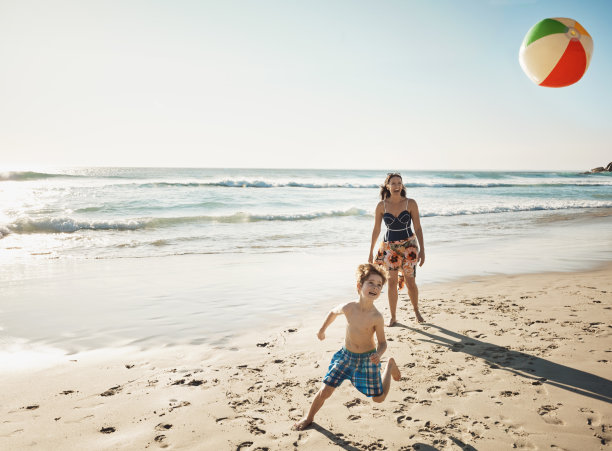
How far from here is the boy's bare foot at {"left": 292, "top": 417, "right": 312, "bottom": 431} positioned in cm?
293

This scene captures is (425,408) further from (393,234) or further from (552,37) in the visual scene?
(552,37)

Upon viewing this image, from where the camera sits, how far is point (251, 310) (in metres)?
5.79

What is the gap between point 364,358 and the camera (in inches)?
117

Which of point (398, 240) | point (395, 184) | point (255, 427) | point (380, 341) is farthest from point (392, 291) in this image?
point (255, 427)

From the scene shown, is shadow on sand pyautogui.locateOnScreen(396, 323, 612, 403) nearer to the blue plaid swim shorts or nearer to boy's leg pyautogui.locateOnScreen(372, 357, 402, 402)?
boy's leg pyautogui.locateOnScreen(372, 357, 402, 402)

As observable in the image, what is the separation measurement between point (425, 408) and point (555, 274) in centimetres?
592

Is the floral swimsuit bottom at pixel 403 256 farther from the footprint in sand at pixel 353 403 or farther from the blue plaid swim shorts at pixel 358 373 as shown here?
the blue plaid swim shorts at pixel 358 373

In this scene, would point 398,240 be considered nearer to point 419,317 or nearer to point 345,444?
point 419,317

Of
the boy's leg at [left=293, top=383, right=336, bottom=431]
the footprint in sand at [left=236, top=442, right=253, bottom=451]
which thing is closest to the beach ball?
the boy's leg at [left=293, top=383, right=336, bottom=431]

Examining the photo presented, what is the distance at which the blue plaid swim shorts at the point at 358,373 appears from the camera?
2895mm

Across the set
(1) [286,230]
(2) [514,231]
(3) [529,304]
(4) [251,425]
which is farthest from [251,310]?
(2) [514,231]

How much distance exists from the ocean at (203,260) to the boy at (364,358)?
2.14 m

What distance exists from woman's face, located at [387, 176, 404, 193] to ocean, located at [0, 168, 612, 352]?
2018mm

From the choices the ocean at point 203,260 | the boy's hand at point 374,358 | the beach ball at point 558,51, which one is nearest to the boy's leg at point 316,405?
the boy's hand at point 374,358
